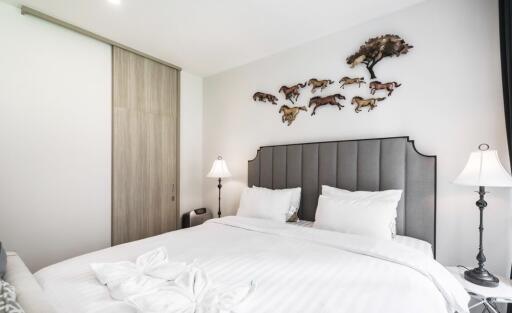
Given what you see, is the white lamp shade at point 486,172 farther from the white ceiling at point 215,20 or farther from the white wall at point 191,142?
the white wall at point 191,142

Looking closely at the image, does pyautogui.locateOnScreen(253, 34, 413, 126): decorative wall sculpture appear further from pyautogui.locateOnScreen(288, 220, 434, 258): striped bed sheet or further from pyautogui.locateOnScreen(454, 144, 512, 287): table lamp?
pyautogui.locateOnScreen(288, 220, 434, 258): striped bed sheet

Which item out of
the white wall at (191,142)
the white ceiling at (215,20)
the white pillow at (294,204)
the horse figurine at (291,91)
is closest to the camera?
the white ceiling at (215,20)

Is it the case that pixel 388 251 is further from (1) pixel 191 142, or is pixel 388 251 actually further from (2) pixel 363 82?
(1) pixel 191 142

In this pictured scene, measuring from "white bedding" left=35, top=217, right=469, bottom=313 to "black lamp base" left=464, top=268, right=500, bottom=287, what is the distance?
0.33m

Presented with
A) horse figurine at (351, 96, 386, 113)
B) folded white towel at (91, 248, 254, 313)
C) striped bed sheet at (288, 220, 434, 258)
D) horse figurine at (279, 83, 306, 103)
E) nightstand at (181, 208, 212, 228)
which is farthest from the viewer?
nightstand at (181, 208, 212, 228)

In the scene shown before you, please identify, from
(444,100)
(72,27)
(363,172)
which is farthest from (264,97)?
(72,27)

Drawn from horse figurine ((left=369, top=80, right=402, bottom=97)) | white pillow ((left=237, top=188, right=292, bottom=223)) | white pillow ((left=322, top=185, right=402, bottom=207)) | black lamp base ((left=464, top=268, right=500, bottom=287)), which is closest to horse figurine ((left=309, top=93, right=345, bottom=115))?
horse figurine ((left=369, top=80, right=402, bottom=97))

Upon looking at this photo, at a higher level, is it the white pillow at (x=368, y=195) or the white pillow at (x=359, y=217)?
the white pillow at (x=368, y=195)

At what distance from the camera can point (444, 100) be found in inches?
76.0

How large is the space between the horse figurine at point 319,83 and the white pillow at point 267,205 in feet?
3.70

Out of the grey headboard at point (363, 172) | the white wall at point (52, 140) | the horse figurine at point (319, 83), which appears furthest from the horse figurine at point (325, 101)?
the white wall at point (52, 140)

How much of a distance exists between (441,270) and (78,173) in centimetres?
303

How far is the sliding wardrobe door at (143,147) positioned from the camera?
9.08ft

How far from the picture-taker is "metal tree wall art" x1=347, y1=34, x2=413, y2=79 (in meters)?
2.11
